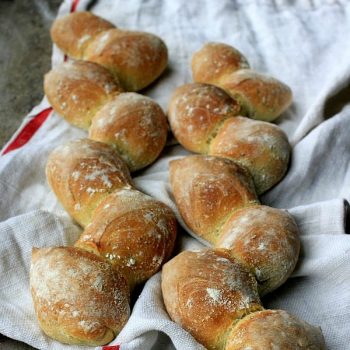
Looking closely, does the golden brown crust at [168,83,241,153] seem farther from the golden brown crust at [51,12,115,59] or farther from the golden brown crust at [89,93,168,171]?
the golden brown crust at [51,12,115,59]

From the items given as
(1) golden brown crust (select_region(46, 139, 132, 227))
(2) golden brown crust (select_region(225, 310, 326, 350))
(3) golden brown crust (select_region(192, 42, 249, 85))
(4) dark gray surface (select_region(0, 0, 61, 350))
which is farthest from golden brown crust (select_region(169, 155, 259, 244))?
(4) dark gray surface (select_region(0, 0, 61, 350))

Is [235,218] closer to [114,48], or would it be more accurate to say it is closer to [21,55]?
[114,48]

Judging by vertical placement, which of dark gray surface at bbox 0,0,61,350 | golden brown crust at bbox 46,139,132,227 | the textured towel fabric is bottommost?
the textured towel fabric

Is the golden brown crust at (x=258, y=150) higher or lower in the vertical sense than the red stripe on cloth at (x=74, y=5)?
lower

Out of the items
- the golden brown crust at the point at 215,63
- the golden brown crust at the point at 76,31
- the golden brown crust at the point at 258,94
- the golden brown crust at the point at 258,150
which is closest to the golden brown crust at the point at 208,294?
the golden brown crust at the point at 258,150

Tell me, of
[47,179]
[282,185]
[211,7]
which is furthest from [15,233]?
[211,7]

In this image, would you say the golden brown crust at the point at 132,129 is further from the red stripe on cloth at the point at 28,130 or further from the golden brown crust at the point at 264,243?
the golden brown crust at the point at 264,243
